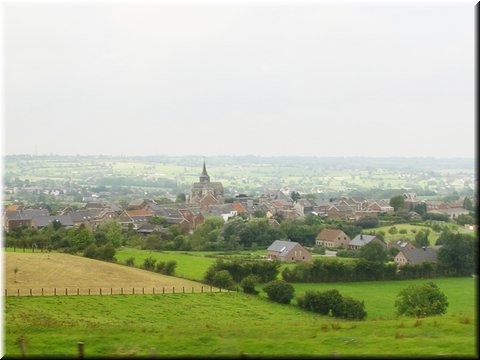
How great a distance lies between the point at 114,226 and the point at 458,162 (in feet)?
359

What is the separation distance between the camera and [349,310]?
24.7 metres

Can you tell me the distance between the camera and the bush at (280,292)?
27688mm

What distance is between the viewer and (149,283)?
2906cm

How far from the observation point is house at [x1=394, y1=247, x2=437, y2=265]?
134ft

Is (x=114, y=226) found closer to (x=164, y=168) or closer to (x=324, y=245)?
(x=324, y=245)

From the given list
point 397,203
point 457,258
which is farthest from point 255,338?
point 397,203

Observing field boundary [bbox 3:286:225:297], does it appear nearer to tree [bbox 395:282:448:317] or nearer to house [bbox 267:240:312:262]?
tree [bbox 395:282:448:317]

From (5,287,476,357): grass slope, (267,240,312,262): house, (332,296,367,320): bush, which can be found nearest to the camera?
(5,287,476,357): grass slope

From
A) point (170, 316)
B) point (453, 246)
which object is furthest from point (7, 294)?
point (453, 246)

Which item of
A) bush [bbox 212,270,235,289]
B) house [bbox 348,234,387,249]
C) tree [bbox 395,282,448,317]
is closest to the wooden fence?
bush [bbox 212,270,235,289]

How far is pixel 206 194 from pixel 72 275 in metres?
60.7

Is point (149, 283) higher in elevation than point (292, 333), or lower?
lower

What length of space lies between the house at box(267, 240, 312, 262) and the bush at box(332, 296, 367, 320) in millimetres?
18409

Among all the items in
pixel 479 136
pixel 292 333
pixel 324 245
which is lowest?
pixel 324 245
